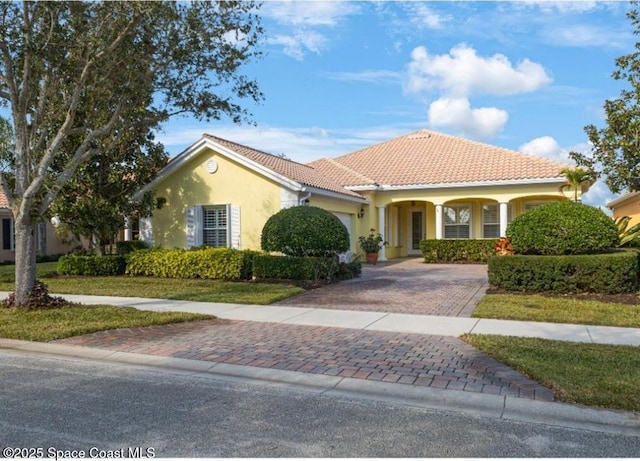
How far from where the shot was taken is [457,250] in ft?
71.5

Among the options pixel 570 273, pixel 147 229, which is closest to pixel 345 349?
pixel 570 273

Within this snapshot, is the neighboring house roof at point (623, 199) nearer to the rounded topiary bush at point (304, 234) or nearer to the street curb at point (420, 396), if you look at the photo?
the rounded topiary bush at point (304, 234)

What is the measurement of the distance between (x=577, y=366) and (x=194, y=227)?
14.4 meters

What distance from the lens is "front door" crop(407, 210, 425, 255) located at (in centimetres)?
2589

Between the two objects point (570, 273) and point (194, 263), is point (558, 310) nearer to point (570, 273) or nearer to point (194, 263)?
point (570, 273)

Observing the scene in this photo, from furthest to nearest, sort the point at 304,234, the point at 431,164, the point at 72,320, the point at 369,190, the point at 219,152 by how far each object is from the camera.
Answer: the point at 431,164 < the point at 369,190 < the point at 219,152 < the point at 304,234 < the point at 72,320

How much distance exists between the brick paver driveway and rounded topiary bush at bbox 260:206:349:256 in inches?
47.2

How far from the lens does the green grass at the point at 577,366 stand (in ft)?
16.1

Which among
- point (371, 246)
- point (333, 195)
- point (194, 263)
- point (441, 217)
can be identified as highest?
point (333, 195)

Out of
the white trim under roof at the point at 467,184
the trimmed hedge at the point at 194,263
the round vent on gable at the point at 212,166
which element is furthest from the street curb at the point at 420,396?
the white trim under roof at the point at 467,184

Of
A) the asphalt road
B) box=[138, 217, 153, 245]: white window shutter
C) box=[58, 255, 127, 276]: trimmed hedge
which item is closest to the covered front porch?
box=[138, 217, 153, 245]: white window shutter

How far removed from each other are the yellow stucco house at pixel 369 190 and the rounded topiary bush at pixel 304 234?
196cm

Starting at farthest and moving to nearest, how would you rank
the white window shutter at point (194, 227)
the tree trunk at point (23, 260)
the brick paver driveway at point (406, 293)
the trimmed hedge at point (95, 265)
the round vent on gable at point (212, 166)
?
the white window shutter at point (194, 227), the round vent on gable at point (212, 166), the trimmed hedge at point (95, 265), the brick paver driveway at point (406, 293), the tree trunk at point (23, 260)

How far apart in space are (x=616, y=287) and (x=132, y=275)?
→ 13.7 m
